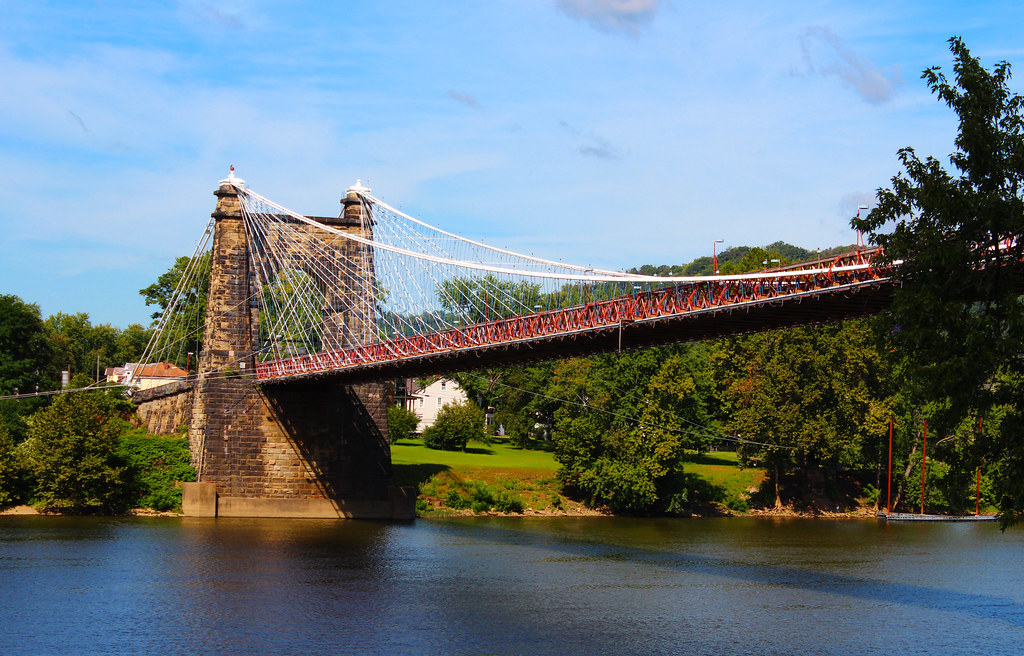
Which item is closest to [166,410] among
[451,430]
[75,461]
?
[75,461]

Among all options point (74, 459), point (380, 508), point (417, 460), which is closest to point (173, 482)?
point (74, 459)

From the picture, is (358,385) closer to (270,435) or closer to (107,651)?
(270,435)

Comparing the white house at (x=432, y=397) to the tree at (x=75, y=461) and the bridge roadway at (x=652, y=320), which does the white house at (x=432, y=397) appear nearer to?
the tree at (x=75, y=461)

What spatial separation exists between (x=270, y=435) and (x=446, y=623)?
2289 cm

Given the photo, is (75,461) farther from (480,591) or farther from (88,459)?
(480,591)

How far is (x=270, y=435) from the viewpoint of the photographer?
148 ft

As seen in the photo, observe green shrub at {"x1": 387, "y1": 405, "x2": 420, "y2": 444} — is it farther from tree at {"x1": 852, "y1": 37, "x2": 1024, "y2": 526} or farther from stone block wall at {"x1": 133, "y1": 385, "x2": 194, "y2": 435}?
tree at {"x1": 852, "y1": 37, "x2": 1024, "y2": 526}

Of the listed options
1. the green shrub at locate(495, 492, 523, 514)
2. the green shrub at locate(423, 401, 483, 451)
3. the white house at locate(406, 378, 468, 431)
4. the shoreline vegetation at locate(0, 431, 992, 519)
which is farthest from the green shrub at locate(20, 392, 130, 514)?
the white house at locate(406, 378, 468, 431)

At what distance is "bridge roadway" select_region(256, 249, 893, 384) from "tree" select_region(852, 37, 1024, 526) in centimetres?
227

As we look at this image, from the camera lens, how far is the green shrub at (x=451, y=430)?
207 feet

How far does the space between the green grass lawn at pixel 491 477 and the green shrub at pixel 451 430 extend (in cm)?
119

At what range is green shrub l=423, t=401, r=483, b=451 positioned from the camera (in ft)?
207

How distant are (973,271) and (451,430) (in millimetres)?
47293

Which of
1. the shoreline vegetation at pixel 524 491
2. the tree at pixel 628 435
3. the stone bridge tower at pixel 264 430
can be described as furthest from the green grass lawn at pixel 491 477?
the stone bridge tower at pixel 264 430
